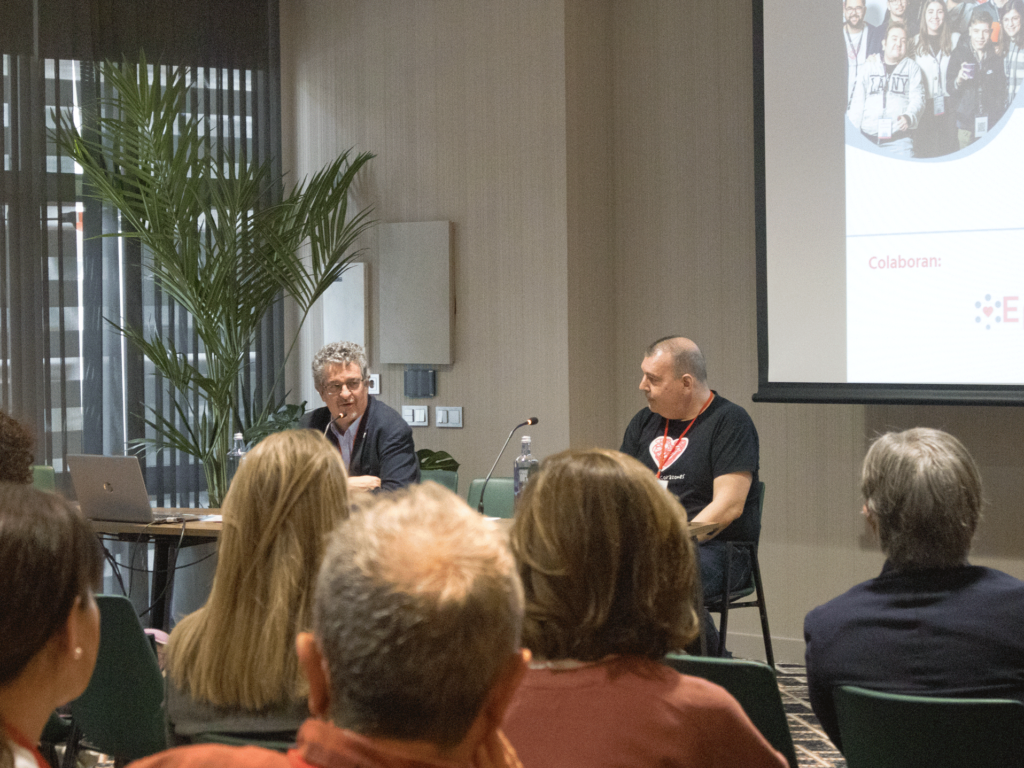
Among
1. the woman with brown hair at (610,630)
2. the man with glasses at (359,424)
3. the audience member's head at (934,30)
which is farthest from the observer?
the man with glasses at (359,424)

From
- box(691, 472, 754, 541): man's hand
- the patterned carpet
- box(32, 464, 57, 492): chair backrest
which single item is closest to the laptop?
box(32, 464, 57, 492): chair backrest

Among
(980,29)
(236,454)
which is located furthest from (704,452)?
(236,454)

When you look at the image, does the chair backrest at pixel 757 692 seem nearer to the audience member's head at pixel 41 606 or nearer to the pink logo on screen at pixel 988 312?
the audience member's head at pixel 41 606

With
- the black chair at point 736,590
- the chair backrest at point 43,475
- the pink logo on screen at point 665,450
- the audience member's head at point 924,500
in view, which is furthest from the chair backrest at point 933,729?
the chair backrest at point 43,475

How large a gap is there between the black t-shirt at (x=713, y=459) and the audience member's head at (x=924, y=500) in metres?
1.92

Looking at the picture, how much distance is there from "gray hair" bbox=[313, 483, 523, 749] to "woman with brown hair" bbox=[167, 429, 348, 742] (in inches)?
30.0

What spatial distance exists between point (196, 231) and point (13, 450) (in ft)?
9.05

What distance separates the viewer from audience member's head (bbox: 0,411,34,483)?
97.8 inches

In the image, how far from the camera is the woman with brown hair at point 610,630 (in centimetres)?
131

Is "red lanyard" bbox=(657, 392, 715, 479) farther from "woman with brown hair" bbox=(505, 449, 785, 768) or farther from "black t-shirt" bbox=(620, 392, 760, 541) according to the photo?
"woman with brown hair" bbox=(505, 449, 785, 768)

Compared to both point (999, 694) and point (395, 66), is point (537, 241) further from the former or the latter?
point (999, 694)

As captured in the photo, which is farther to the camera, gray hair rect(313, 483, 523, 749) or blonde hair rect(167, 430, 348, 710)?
blonde hair rect(167, 430, 348, 710)

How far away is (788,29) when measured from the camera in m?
4.51

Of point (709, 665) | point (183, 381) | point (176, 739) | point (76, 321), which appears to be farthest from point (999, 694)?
point (76, 321)
